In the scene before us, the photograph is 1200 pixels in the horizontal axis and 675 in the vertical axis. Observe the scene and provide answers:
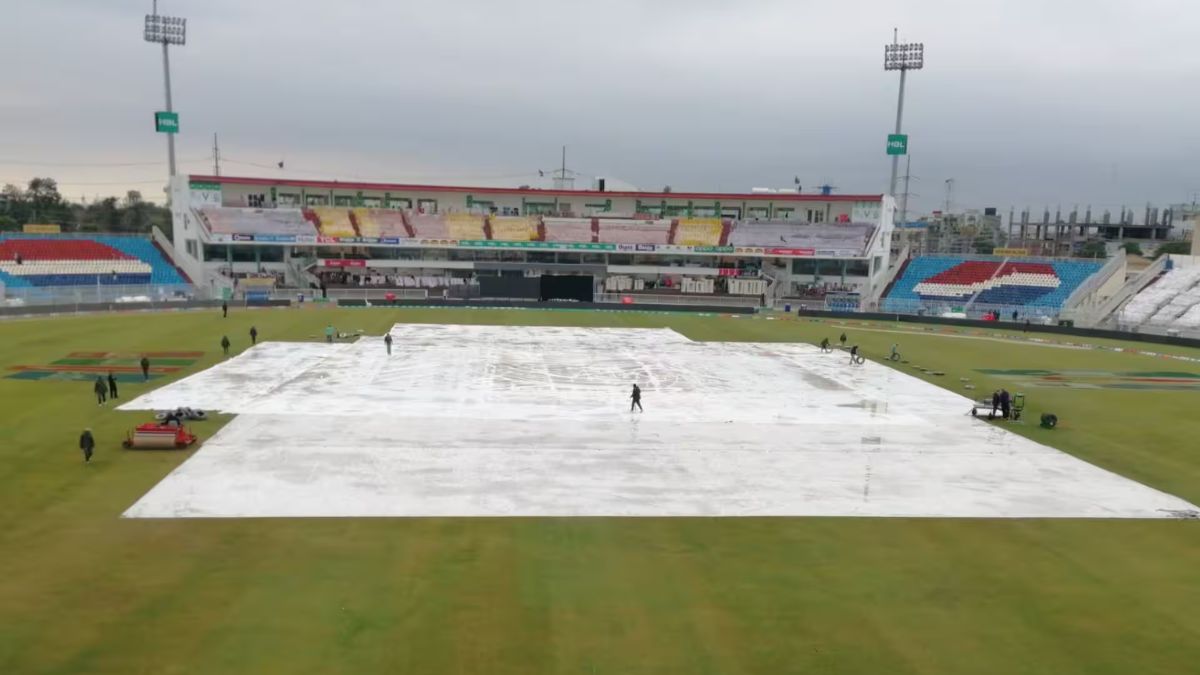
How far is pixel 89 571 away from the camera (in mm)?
13508

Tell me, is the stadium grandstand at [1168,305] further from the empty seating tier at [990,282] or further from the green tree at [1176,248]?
the green tree at [1176,248]

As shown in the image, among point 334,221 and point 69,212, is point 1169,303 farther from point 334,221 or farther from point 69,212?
point 69,212

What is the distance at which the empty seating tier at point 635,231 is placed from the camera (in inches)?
3302

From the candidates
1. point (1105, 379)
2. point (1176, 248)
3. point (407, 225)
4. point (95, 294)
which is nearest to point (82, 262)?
point (95, 294)

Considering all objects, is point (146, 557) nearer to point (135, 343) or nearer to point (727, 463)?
point (727, 463)

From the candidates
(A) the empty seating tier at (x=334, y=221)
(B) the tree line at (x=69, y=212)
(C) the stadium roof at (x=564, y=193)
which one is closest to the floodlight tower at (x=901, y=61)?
(C) the stadium roof at (x=564, y=193)

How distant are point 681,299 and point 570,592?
65.8 m

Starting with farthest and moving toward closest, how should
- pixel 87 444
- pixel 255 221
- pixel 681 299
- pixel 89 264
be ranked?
1. pixel 681 299
2. pixel 255 221
3. pixel 89 264
4. pixel 87 444

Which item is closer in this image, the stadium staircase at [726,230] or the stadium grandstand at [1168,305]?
the stadium grandstand at [1168,305]

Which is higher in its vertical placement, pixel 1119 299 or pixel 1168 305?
pixel 1119 299

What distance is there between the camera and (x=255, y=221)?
77.8 metres

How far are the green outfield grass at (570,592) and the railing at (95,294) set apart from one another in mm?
43220

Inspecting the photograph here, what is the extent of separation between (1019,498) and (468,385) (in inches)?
849

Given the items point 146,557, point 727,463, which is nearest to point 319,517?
point 146,557
